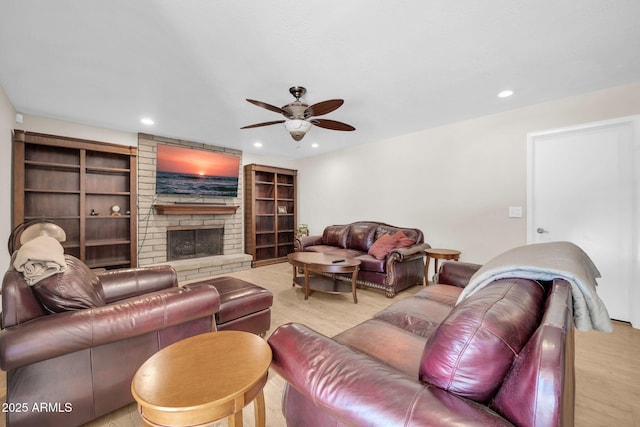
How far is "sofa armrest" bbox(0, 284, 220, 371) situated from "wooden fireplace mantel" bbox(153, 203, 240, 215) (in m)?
3.15

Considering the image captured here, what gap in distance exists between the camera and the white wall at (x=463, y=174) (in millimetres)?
2926

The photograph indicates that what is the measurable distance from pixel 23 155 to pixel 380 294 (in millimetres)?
4980

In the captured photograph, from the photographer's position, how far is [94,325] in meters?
1.26

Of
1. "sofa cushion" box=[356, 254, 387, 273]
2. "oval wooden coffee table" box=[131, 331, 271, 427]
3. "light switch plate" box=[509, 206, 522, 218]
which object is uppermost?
"light switch plate" box=[509, 206, 522, 218]

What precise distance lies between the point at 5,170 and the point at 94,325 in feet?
10.0

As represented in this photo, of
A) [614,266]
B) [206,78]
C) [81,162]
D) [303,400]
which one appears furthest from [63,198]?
[614,266]

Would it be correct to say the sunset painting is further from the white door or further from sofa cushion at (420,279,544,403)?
the white door

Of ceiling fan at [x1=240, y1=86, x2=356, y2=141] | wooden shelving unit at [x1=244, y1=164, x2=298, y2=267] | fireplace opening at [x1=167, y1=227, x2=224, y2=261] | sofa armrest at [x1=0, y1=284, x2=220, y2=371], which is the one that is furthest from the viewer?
wooden shelving unit at [x1=244, y1=164, x2=298, y2=267]

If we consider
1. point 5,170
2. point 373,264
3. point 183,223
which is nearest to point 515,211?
point 373,264

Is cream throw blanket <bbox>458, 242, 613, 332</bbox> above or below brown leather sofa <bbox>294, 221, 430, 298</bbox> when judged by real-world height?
above

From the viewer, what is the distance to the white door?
2.57 m

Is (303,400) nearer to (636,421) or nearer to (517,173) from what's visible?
(636,421)

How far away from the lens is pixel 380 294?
3547 millimetres

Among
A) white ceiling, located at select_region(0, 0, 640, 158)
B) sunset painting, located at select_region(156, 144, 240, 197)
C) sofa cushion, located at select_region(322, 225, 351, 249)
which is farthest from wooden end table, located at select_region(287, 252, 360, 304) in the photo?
sunset painting, located at select_region(156, 144, 240, 197)
